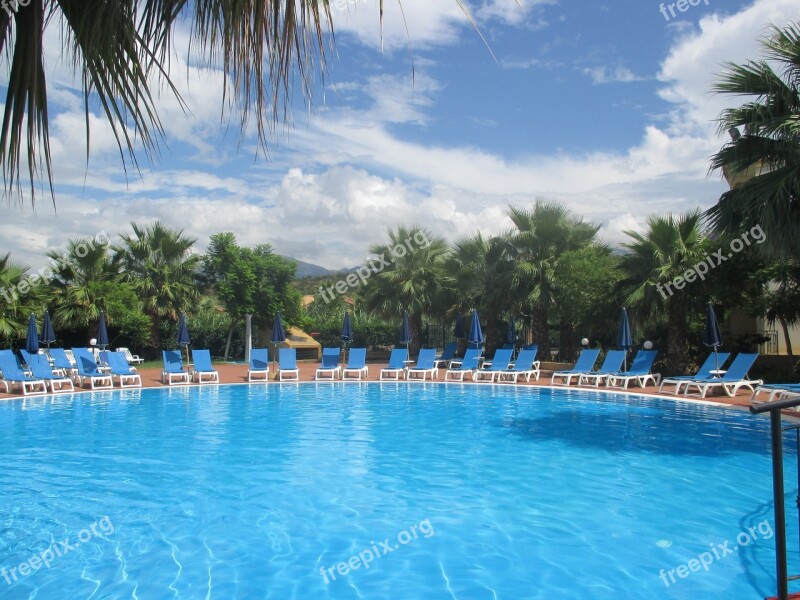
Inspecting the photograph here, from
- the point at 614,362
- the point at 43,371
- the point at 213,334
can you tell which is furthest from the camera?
the point at 213,334

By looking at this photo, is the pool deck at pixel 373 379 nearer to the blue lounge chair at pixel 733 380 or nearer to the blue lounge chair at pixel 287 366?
the blue lounge chair at pixel 733 380

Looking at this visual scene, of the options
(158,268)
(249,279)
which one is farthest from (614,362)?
(158,268)

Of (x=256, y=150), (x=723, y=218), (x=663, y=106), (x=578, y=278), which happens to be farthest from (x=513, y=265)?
(x=256, y=150)

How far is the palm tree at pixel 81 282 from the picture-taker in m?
22.8

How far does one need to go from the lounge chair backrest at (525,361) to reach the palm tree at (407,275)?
22.9ft

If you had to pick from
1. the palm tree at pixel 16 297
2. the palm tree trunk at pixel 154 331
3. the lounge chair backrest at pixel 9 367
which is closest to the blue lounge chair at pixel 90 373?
the lounge chair backrest at pixel 9 367

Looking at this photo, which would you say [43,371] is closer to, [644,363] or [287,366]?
[287,366]

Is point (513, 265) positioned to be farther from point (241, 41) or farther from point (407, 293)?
point (241, 41)

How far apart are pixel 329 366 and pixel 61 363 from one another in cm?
775

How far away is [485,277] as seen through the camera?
2400 cm

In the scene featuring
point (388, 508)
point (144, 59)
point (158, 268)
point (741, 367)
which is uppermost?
point (158, 268)

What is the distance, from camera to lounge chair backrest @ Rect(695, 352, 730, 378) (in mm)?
14760

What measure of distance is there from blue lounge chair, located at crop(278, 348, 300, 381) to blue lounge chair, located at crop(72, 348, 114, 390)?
4.78m

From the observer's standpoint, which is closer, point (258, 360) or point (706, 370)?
point (706, 370)
